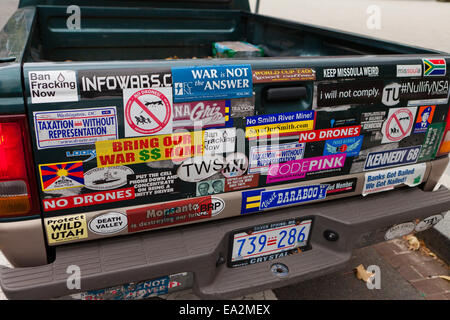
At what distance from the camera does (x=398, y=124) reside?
2182 mm

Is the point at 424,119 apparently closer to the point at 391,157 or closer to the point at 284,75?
the point at 391,157

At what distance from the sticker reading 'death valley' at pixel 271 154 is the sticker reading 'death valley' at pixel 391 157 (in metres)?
0.50

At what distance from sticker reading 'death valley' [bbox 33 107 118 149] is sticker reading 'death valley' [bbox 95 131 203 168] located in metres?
0.05

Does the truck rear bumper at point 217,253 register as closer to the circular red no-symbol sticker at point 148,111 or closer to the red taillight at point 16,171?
the red taillight at point 16,171

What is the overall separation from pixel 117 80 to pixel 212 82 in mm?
424

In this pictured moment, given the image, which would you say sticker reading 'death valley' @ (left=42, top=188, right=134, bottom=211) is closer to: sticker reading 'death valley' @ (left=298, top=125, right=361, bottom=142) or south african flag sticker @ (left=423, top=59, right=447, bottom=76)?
sticker reading 'death valley' @ (left=298, top=125, right=361, bottom=142)

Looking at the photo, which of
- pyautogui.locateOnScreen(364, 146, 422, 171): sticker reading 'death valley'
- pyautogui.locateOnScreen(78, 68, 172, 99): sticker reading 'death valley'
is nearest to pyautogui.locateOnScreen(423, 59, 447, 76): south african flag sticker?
pyautogui.locateOnScreen(364, 146, 422, 171): sticker reading 'death valley'

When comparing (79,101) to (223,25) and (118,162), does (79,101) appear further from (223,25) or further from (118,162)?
(223,25)

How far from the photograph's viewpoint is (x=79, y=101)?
1.57 m

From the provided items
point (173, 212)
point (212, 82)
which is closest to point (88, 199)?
point (173, 212)

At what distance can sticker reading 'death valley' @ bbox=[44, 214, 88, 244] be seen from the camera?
173cm

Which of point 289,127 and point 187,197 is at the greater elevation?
point 289,127
